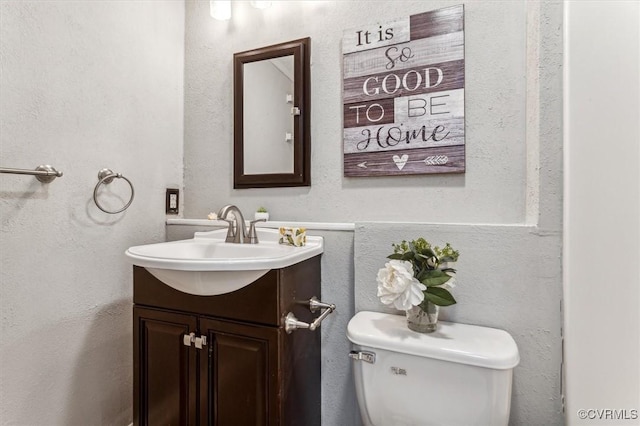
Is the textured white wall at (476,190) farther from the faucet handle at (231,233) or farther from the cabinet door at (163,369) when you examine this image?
the cabinet door at (163,369)

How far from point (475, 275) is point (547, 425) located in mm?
455

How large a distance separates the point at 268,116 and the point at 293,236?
1.83 ft

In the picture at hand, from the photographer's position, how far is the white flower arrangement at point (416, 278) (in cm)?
86

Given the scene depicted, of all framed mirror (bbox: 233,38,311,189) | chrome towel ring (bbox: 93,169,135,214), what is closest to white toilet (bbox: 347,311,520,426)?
framed mirror (bbox: 233,38,311,189)

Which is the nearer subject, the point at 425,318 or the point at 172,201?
the point at 425,318

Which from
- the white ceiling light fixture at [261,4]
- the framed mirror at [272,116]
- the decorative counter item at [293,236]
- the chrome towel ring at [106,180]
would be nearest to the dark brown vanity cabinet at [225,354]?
the decorative counter item at [293,236]

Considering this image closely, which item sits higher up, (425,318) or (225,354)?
(425,318)

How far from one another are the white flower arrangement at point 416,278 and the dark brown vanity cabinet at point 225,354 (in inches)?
11.8

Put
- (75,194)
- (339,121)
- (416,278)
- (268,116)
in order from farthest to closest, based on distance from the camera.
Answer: (268,116) → (339,121) → (75,194) → (416,278)

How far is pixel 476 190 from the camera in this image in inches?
42.1

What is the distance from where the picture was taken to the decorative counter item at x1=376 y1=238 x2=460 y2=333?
0.86m

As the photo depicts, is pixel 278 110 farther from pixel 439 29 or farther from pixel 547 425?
pixel 547 425

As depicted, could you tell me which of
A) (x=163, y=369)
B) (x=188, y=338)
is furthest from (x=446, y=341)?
(x=163, y=369)

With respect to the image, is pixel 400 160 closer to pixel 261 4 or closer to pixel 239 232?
pixel 239 232
